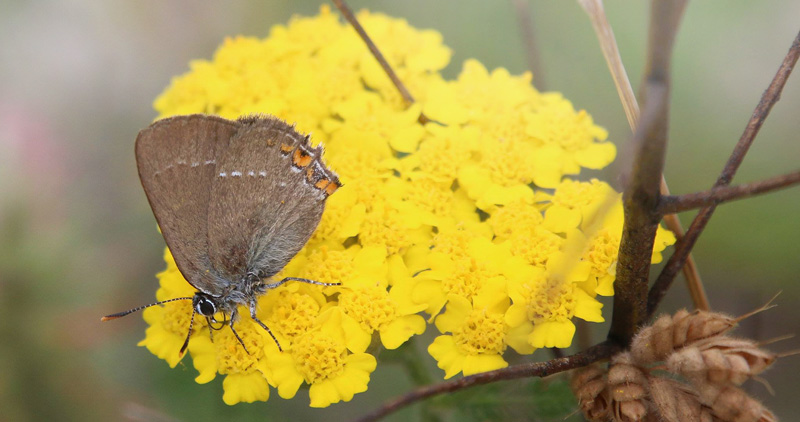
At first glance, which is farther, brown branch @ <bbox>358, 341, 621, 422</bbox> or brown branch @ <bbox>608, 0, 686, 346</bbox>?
brown branch @ <bbox>358, 341, 621, 422</bbox>

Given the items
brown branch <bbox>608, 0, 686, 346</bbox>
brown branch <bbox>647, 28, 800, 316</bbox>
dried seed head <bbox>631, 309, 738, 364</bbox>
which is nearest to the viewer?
brown branch <bbox>608, 0, 686, 346</bbox>

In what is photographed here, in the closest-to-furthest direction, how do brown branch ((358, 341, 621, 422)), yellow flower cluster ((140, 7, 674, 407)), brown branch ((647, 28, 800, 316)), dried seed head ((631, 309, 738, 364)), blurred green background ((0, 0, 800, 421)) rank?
brown branch ((358, 341, 621, 422)) → dried seed head ((631, 309, 738, 364)) → brown branch ((647, 28, 800, 316)) → yellow flower cluster ((140, 7, 674, 407)) → blurred green background ((0, 0, 800, 421))

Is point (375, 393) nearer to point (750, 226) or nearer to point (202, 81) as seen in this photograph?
point (202, 81)

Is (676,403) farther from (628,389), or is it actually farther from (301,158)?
(301,158)

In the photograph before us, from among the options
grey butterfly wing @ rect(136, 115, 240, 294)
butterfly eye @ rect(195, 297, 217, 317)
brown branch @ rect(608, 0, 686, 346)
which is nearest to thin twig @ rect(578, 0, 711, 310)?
brown branch @ rect(608, 0, 686, 346)

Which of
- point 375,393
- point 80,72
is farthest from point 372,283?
point 80,72

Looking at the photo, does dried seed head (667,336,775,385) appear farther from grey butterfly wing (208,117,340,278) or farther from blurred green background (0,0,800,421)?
grey butterfly wing (208,117,340,278)

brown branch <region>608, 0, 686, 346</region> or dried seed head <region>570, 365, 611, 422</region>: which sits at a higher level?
brown branch <region>608, 0, 686, 346</region>
